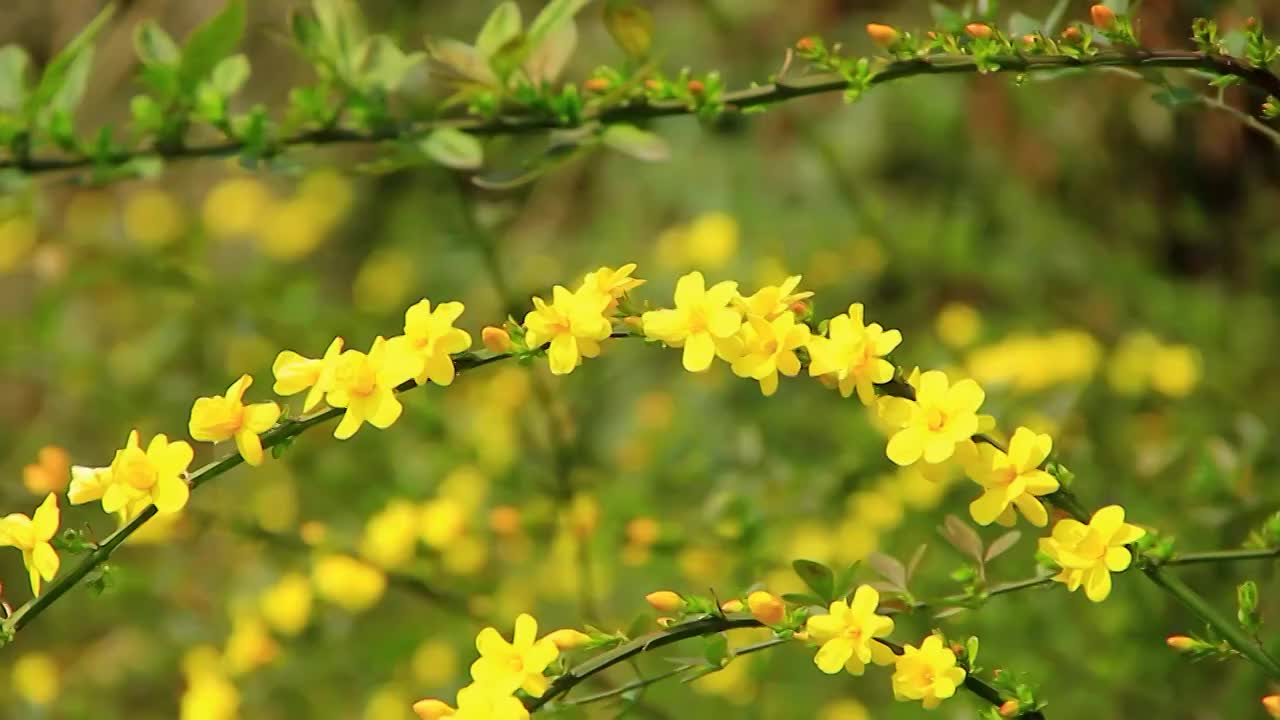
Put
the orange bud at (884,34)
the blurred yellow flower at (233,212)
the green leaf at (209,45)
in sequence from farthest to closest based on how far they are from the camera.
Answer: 1. the blurred yellow flower at (233,212)
2. the green leaf at (209,45)
3. the orange bud at (884,34)

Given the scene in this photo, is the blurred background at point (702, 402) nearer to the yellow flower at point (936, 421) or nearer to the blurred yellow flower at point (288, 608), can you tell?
the blurred yellow flower at point (288, 608)

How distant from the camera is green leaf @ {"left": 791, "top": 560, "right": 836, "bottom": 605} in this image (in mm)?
590

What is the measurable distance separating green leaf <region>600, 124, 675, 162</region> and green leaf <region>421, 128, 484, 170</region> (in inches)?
2.9

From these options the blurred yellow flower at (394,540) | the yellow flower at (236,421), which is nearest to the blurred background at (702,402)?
the blurred yellow flower at (394,540)

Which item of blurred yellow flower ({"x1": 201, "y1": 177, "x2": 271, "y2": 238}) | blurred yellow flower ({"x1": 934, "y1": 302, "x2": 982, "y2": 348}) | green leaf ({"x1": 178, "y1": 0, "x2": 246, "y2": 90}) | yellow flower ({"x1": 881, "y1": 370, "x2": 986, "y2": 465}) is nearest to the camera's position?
yellow flower ({"x1": 881, "y1": 370, "x2": 986, "y2": 465})

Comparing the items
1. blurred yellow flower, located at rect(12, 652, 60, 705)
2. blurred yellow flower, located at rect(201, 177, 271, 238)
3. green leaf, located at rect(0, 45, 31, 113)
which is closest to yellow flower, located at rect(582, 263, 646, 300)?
green leaf, located at rect(0, 45, 31, 113)

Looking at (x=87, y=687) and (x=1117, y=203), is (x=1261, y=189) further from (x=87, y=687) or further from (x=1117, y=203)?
(x=87, y=687)

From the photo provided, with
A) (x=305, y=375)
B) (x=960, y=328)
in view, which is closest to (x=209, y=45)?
(x=305, y=375)

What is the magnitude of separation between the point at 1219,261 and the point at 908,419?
1.31 metres

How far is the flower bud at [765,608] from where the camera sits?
58cm

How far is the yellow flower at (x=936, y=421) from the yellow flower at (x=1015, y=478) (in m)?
0.02

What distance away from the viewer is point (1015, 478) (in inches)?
22.5

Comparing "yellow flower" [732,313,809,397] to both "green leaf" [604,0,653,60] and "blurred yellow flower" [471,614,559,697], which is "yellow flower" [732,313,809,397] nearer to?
"blurred yellow flower" [471,614,559,697]

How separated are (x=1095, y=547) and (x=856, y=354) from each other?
4.8 inches
